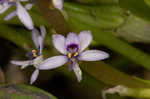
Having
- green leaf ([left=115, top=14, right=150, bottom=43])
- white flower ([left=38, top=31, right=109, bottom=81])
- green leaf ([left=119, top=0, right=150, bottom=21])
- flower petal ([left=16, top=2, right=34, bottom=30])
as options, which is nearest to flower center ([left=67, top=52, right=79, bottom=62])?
white flower ([left=38, top=31, right=109, bottom=81])

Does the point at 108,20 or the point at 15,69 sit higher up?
the point at 108,20

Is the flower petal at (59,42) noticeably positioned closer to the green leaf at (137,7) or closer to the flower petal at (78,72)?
the flower petal at (78,72)

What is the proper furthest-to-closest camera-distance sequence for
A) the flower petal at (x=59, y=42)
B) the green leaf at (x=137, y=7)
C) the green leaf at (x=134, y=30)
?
the green leaf at (x=134, y=30), the green leaf at (x=137, y=7), the flower petal at (x=59, y=42)

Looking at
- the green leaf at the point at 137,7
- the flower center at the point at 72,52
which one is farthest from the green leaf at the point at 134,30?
the flower center at the point at 72,52

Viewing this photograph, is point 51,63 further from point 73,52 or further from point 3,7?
point 3,7

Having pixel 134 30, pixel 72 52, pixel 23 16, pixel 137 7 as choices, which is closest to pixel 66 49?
pixel 72 52

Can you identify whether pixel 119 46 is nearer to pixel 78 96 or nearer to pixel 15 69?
pixel 78 96

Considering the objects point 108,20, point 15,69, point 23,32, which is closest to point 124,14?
point 108,20
